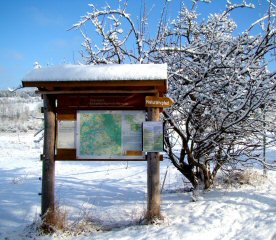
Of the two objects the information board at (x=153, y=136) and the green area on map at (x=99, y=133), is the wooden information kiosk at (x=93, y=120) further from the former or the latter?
the information board at (x=153, y=136)

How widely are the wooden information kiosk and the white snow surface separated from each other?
0.01m

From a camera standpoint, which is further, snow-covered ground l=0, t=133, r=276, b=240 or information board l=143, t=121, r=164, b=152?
information board l=143, t=121, r=164, b=152

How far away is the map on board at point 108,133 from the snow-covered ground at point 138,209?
1.02 m

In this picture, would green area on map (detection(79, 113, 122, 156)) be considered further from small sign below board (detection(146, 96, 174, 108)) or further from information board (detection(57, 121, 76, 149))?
small sign below board (detection(146, 96, 174, 108))

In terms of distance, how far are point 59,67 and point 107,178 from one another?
6023 mm

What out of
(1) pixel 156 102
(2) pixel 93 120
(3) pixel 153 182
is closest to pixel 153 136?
(1) pixel 156 102

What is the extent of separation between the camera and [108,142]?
531cm

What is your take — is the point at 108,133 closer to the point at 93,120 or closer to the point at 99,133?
the point at 99,133

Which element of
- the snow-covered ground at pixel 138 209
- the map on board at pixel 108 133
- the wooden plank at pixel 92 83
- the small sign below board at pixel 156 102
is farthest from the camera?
the map on board at pixel 108 133

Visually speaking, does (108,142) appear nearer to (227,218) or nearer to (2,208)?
(227,218)

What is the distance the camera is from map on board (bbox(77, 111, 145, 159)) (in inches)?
208

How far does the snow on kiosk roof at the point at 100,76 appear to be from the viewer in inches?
196

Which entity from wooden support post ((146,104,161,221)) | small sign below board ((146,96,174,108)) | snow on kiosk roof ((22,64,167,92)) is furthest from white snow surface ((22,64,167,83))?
wooden support post ((146,104,161,221))

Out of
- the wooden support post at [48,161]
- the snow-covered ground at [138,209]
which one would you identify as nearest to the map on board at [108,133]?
the wooden support post at [48,161]
